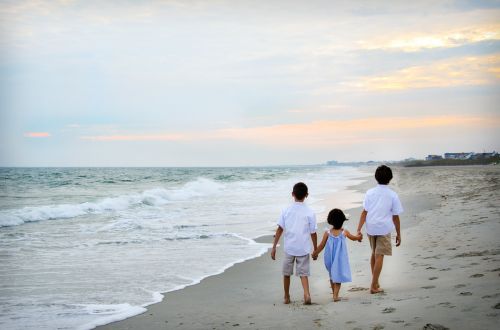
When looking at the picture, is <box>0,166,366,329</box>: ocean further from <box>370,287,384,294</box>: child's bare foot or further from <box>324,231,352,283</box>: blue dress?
<box>370,287,384,294</box>: child's bare foot

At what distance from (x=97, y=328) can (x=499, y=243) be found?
6152mm

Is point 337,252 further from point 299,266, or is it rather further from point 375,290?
point 375,290

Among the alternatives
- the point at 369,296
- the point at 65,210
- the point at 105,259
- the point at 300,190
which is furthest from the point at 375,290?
the point at 65,210

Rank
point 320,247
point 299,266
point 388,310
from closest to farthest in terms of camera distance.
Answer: point 388,310, point 320,247, point 299,266

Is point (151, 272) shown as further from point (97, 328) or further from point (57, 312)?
point (97, 328)

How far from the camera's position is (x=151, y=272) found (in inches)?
331

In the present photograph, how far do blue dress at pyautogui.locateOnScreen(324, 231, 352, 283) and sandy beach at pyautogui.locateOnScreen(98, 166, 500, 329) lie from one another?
0.29 m

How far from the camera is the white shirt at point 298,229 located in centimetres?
588

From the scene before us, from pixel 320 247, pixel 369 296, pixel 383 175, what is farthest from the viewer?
pixel 383 175

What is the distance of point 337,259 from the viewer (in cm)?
578

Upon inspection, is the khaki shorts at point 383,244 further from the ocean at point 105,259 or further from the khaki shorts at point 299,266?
the ocean at point 105,259

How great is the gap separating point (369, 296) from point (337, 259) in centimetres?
59

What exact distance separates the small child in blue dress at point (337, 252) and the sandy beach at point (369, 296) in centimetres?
26

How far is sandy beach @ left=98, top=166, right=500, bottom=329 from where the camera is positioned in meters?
4.56
